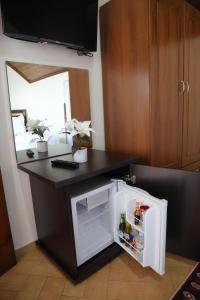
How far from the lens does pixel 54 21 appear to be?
4.69 ft

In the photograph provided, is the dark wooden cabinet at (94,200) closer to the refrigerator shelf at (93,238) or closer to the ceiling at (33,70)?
the refrigerator shelf at (93,238)

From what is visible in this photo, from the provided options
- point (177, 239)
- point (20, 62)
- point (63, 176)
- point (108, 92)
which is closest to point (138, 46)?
point (108, 92)

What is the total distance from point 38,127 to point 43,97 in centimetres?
25

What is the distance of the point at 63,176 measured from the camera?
1.17m

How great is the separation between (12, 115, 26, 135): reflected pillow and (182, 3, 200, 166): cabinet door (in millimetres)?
1436

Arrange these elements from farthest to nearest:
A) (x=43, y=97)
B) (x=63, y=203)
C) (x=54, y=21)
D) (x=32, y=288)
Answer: (x=43, y=97)
(x=54, y=21)
(x=32, y=288)
(x=63, y=203)

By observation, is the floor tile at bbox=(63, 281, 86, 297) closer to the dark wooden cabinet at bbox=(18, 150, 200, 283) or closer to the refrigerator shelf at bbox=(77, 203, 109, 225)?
the dark wooden cabinet at bbox=(18, 150, 200, 283)

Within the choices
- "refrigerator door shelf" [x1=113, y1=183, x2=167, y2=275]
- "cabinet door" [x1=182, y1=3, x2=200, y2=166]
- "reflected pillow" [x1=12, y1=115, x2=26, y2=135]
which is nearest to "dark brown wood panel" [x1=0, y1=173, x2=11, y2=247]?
"reflected pillow" [x1=12, y1=115, x2=26, y2=135]

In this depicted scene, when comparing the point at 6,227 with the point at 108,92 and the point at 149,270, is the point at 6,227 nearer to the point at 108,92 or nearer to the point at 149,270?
the point at 149,270

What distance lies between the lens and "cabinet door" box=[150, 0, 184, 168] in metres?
1.52

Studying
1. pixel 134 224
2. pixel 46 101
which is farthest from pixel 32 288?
pixel 46 101

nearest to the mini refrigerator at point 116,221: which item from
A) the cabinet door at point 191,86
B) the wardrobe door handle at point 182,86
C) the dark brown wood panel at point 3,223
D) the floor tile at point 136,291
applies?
the floor tile at point 136,291

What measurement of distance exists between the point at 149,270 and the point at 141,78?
1.40 meters

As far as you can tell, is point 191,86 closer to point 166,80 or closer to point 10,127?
point 166,80
